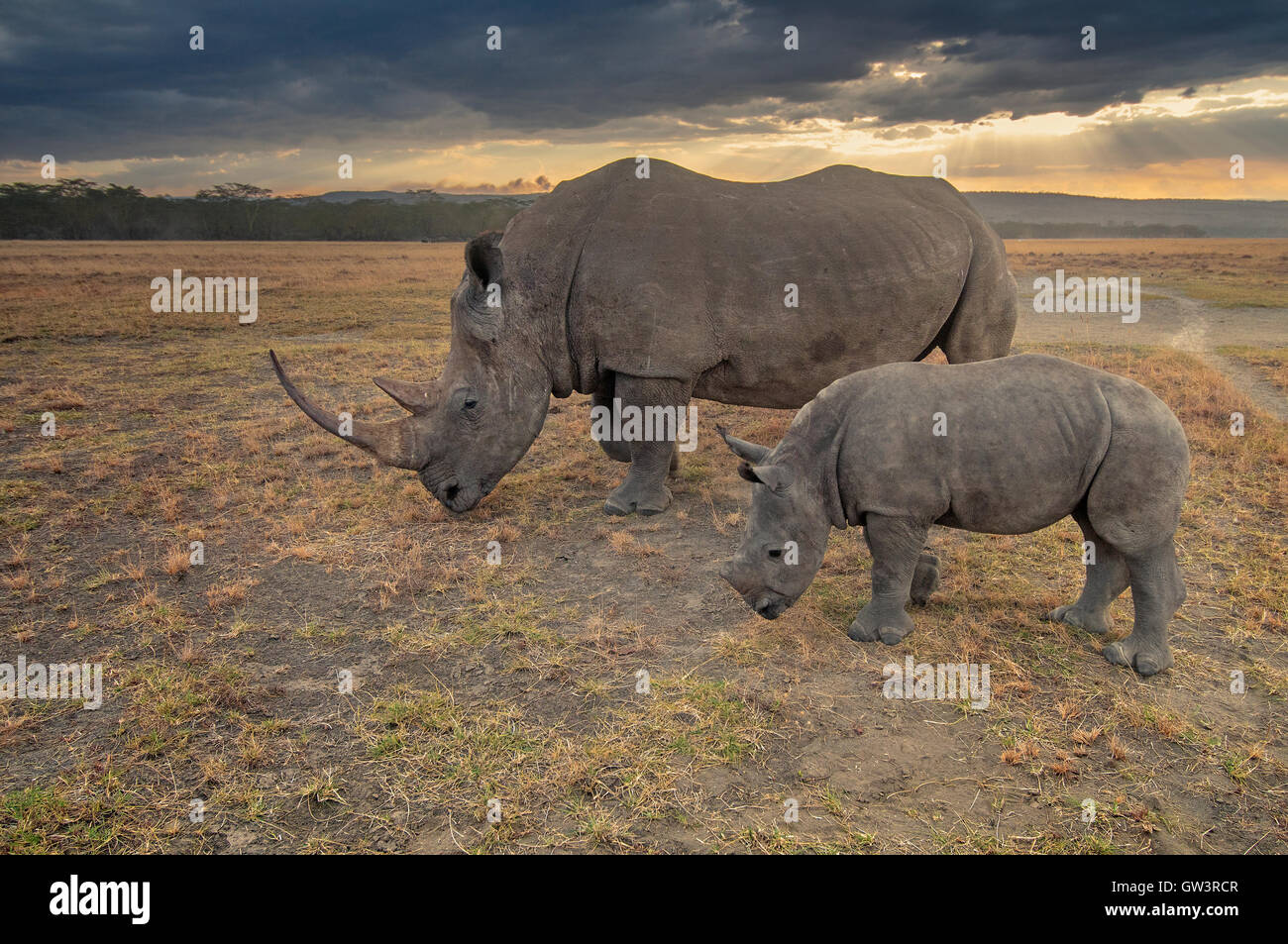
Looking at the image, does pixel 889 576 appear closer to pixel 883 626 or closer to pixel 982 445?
pixel 883 626

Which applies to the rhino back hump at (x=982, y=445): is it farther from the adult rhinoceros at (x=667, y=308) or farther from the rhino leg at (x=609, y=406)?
the rhino leg at (x=609, y=406)

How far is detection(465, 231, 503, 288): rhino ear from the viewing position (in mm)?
6219

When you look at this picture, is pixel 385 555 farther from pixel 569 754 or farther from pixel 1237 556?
pixel 1237 556

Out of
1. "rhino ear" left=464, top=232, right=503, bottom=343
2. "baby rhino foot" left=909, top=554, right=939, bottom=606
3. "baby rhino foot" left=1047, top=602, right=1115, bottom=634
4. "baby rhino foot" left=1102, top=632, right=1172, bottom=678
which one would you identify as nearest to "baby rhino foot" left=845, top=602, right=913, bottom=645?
"baby rhino foot" left=909, top=554, right=939, bottom=606

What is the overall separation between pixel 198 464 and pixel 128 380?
18.8 ft

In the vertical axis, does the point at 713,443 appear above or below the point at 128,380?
below

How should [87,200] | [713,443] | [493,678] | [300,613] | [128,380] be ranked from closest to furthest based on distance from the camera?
1. [493,678]
2. [300,613]
3. [713,443]
4. [128,380]
5. [87,200]

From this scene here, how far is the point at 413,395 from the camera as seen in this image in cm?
652

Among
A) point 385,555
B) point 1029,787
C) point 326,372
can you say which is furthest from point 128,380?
point 1029,787

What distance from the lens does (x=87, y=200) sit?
7119 centimetres

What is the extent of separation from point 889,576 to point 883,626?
34cm

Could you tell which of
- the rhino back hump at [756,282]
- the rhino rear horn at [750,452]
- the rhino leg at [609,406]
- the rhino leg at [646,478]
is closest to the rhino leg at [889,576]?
the rhino rear horn at [750,452]

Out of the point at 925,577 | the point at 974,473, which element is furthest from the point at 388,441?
the point at 974,473

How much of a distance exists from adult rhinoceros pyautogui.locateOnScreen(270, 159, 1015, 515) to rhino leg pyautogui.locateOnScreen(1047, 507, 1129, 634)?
266 cm
